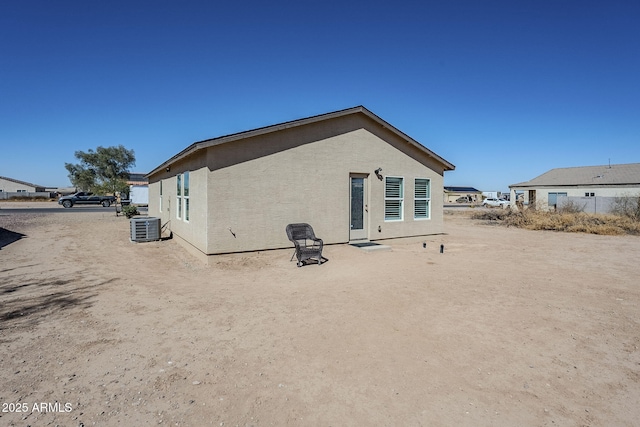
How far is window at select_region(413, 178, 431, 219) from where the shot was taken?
1244 cm

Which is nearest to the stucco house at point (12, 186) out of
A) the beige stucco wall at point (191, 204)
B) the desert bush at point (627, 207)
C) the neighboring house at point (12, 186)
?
the neighboring house at point (12, 186)

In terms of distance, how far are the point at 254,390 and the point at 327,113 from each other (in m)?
8.29

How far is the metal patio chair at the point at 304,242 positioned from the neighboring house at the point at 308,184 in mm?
488

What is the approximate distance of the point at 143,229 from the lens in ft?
39.4

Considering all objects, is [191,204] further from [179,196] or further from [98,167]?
[98,167]

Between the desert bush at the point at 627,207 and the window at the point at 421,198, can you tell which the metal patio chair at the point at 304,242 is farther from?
the desert bush at the point at 627,207

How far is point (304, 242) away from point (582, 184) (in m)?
27.4

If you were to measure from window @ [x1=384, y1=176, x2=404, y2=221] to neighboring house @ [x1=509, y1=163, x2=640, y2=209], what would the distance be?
16.7m

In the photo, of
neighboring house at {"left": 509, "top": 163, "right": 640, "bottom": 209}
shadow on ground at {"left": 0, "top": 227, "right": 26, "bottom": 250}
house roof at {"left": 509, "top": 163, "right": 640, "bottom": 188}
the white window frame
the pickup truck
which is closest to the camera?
the white window frame

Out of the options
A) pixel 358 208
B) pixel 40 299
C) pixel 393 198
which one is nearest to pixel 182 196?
pixel 358 208

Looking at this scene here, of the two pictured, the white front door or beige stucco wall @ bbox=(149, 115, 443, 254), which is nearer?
beige stucco wall @ bbox=(149, 115, 443, 254)

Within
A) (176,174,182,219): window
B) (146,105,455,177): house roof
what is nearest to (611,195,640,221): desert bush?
(146,105,455,177): house roof

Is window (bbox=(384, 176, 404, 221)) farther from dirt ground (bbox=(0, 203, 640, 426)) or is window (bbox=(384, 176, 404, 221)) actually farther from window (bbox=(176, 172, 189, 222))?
window (bbox=(176, 172, 189, 222))

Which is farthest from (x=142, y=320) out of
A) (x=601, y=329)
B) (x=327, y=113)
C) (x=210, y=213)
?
(x=327, y=113)
